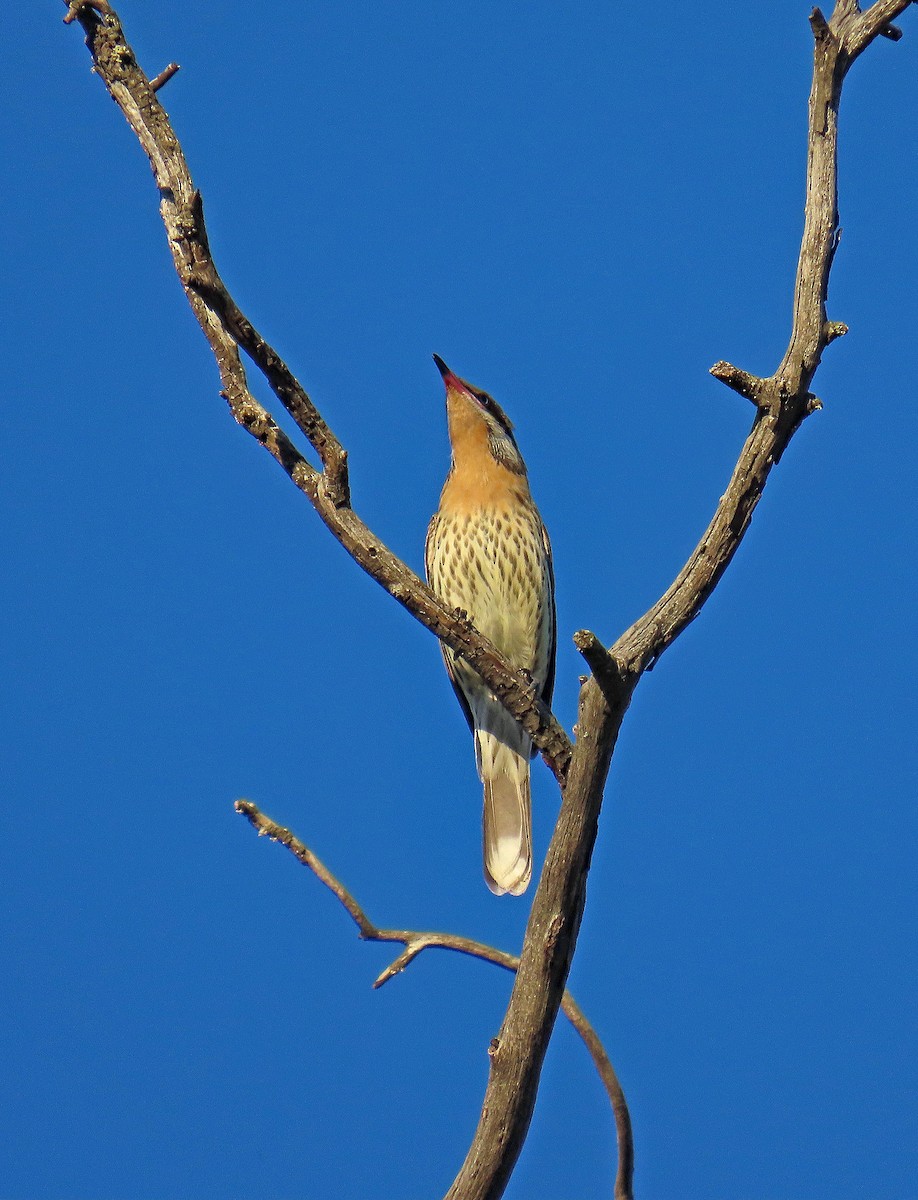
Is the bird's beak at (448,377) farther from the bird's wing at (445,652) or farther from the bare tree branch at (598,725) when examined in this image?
the bare tree branch at (598,725)

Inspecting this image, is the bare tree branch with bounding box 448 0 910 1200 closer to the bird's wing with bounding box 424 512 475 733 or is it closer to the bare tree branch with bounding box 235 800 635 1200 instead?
the bare tree branch with bounding box 235 800 635 1200

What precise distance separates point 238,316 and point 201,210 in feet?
1.13

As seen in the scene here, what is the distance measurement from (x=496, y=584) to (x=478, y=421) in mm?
1130

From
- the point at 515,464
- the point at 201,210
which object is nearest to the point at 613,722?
the point at 201,210

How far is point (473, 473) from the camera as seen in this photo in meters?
7.48

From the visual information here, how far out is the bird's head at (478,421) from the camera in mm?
7637

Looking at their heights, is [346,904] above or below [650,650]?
below

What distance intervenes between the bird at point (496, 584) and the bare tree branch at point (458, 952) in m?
2.07

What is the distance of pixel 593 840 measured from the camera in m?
4.16

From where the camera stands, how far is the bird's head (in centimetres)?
764

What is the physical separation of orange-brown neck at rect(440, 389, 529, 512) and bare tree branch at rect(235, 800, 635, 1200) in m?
3.16

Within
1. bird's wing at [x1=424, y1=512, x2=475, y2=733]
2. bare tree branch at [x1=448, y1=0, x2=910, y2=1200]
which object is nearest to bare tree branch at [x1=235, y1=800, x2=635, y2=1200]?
bare tree branch at [x1=448, y1=0, x2=910, y2=1200]

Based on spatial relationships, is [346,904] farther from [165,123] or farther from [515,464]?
[515,464]

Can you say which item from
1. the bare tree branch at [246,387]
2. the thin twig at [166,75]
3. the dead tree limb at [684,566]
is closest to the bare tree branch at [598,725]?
the dead tree limb at [684,566]
